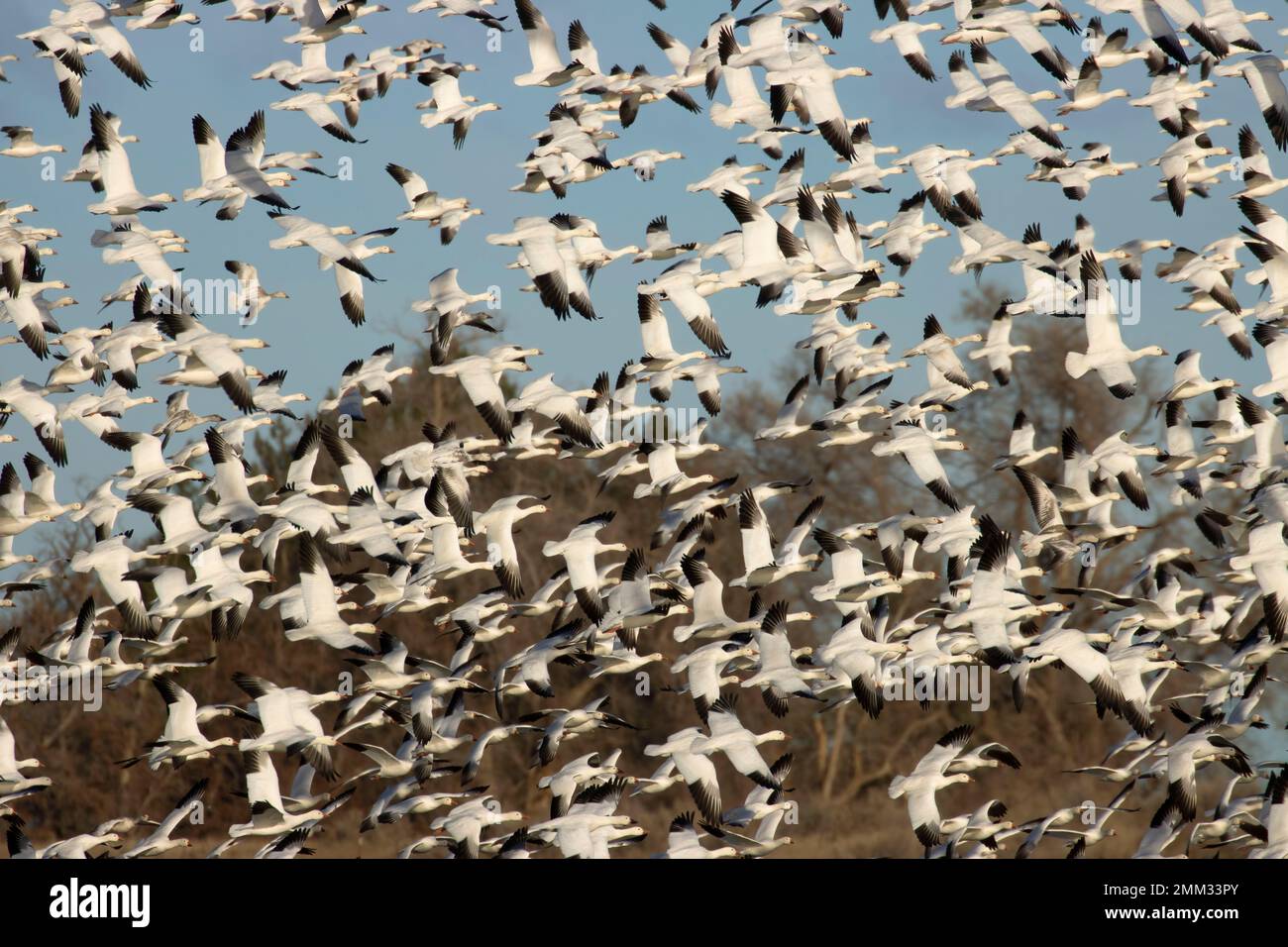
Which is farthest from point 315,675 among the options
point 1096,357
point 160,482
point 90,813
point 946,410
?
point 1096,357

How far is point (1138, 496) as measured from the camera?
22.1 m

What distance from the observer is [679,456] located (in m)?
22.7

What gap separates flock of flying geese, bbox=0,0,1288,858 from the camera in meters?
20.4

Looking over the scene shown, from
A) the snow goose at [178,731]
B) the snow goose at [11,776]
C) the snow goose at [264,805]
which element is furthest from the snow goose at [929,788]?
the snow goose at [11,776]

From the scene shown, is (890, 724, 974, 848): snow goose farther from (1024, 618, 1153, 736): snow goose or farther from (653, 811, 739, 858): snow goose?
(653, 811, 739, 858): snow goose

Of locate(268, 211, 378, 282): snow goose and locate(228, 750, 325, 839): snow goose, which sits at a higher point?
locate(268, 211, 378, 282): snow goose

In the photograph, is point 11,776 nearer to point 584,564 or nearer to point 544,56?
point 584,564

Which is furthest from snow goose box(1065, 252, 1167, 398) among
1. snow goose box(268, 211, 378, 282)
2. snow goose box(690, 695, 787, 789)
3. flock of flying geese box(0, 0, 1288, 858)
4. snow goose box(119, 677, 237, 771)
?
snow goose box(119, 677, 237, 771)

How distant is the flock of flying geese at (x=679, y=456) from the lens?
20.4 meters

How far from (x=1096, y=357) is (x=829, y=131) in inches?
155

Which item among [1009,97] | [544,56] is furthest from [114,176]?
[1009,97]

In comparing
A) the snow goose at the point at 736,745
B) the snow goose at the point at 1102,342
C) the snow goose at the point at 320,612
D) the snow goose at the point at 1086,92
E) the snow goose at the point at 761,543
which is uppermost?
the snow goose at the point at 1086,92

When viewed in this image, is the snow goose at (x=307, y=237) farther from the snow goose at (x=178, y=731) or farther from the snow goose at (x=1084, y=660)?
the snow goose at (x=1084, y=660)
